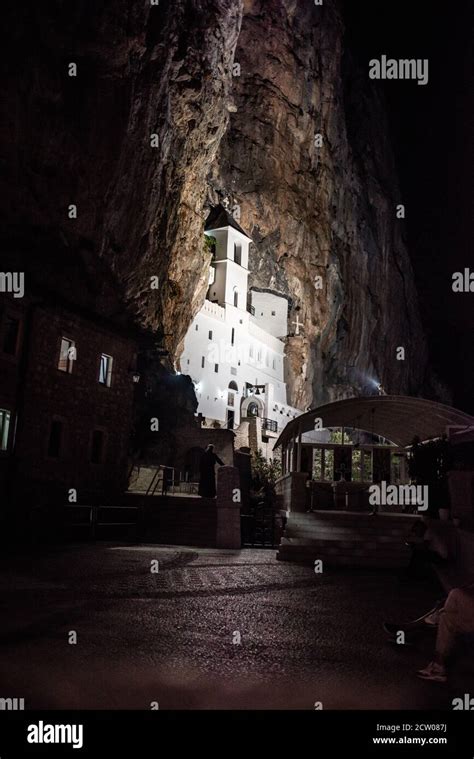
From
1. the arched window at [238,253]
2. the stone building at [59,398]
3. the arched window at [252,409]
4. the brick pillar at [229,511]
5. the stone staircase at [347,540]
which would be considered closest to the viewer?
the stone staircase at [347,540]

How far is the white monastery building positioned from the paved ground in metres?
42.1

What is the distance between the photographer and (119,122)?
29.9m

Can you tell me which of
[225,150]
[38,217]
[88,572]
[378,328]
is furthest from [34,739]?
[378,328]

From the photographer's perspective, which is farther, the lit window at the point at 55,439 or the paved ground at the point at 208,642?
the lit window at the point at 55,439

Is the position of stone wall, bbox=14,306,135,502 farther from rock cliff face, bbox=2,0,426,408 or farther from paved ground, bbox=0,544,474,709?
paved ground, bbox=0,544,474,709

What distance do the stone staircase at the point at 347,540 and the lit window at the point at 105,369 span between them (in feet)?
36.4

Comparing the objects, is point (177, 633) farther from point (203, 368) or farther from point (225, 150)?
point (225, 150)

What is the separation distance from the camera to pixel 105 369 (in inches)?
966

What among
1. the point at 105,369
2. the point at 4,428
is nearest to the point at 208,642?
the point at 4,428

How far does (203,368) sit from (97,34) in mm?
31481

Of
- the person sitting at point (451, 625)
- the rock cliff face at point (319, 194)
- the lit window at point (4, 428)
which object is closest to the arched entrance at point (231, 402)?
the rock cliff face at point (319, 194)

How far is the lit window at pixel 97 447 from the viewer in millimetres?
23891

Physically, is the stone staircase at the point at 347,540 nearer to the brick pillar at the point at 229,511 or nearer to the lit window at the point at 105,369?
the brick pillar at the point at 229,511

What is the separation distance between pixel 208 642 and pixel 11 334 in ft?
53.4
